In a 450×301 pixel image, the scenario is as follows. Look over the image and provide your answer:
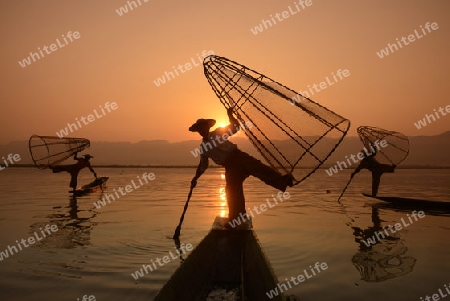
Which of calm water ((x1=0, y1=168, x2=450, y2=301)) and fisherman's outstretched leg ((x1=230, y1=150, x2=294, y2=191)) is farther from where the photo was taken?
calm water ((x1=0, y1=168, x2=450, y2=301))

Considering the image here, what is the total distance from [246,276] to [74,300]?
120 inches

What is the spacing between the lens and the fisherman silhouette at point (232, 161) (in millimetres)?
6500

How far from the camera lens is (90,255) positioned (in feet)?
28.0

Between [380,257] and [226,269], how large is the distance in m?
4.94

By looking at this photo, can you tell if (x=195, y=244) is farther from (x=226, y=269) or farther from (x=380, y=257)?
(x=380, y=257)

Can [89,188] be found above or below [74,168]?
below

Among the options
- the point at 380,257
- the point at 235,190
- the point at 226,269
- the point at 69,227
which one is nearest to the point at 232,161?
the point at 235,190

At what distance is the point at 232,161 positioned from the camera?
6.63 m

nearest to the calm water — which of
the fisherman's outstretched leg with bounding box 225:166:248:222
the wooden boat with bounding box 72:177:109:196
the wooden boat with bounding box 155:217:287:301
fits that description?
the wooden boat with bounding box 155:217:287:301

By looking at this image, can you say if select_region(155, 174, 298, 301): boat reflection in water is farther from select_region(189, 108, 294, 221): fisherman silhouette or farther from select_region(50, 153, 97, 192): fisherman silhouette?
select_region(50, 153, 97, 192): fisherman silhouette

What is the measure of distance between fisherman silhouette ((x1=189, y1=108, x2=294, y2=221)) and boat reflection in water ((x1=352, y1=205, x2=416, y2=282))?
304 centimetres

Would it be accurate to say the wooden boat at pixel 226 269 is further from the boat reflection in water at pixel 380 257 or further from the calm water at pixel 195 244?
the boat reflection in water at pixel 380 257

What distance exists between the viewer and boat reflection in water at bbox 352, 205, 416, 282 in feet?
24.1

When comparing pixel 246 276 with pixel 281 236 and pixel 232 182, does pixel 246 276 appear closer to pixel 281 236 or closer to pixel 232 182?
pixel 232 182
